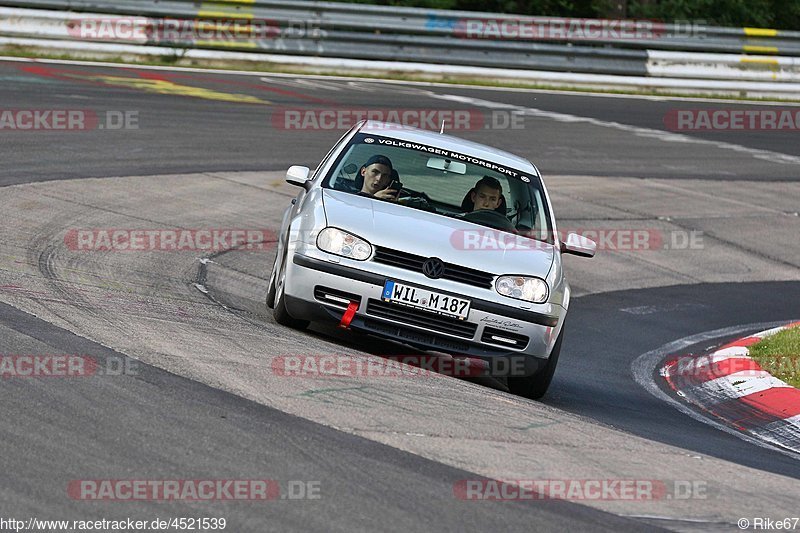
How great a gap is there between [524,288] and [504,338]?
33 centimetres

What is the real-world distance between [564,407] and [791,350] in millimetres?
2628

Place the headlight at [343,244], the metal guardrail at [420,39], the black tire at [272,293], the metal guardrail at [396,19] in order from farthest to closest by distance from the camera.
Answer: the metal guardrail at [396,19] → the metal guardrail at [420,39] → the black tire at [272,293] → the headlight at [343,244]

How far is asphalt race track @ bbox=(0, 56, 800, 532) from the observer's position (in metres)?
4.77

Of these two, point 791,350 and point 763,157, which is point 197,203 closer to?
point 791,350

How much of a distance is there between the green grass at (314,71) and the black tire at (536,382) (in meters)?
15.6

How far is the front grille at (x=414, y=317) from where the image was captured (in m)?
7.21

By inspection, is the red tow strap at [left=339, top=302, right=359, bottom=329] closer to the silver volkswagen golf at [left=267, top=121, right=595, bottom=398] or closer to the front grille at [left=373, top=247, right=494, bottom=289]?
the silver volkswagen golf at [left=267, top=121, right=595, bottom=398]

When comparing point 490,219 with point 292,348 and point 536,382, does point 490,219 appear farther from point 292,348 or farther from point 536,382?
point 292,348

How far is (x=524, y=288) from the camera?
7414 millimetres

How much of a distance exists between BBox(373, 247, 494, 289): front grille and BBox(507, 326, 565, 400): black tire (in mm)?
684

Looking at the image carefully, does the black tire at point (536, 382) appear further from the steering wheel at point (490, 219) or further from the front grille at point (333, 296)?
the front grille at point (333, 296)

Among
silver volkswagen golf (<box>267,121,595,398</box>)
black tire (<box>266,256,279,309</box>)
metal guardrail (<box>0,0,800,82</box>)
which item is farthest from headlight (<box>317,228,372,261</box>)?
metal guardrail (<box>0,0,800,82</box>)

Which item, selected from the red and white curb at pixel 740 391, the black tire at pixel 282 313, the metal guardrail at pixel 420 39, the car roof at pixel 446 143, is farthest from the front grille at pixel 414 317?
the metal guardrail at pixel 420 39

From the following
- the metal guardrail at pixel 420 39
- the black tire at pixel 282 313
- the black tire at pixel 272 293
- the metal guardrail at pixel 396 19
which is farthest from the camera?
the metal guardrail at pixel 396 19
